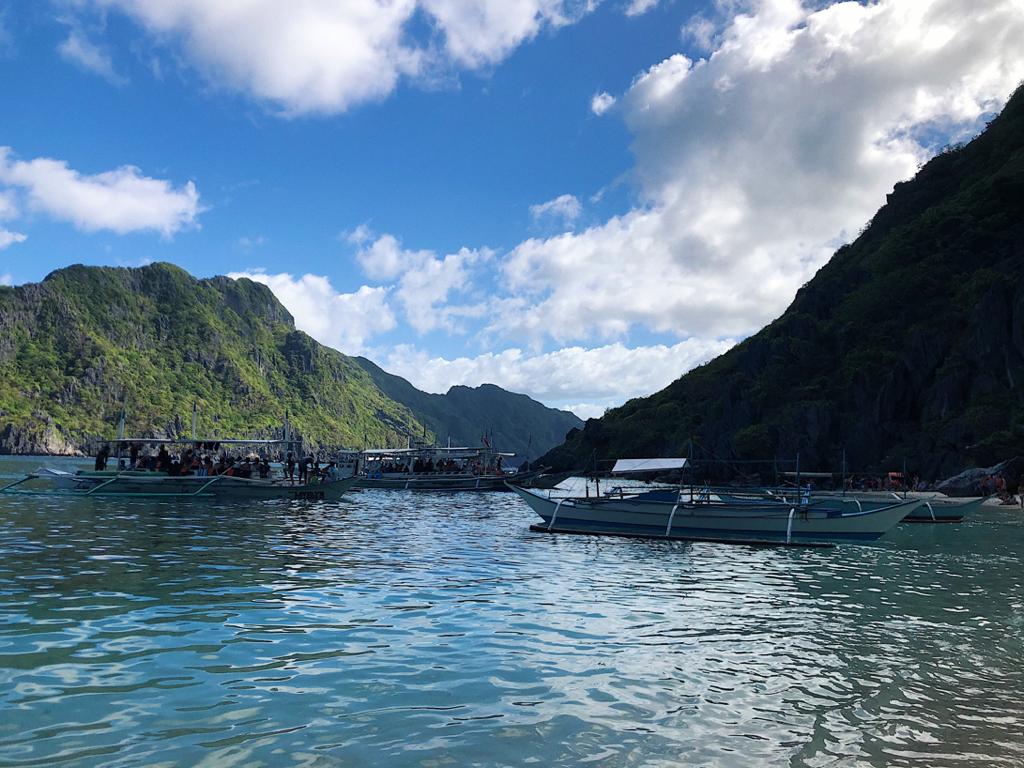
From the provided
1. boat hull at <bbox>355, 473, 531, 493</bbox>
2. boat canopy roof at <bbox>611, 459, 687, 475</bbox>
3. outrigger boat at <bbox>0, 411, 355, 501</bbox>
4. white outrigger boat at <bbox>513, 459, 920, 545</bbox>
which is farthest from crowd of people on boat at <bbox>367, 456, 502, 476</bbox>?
white outrigger boat at <bbox>513, 459, 920, 545</bbox>

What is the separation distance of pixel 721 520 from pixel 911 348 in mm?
83802

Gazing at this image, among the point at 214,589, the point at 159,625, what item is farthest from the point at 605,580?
the point at 159,625

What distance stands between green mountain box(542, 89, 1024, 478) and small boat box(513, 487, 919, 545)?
3757 cm

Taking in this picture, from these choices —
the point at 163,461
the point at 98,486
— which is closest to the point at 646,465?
the point at 163,461

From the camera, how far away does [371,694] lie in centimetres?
1072

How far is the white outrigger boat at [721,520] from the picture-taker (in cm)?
3372

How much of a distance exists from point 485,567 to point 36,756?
17280mm

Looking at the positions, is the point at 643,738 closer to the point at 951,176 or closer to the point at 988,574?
the point at 988,574

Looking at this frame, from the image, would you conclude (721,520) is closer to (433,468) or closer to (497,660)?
(497,660)

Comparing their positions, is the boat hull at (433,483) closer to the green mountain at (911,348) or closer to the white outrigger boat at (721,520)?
the green mountain at (911,348)

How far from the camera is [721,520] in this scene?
3481cm

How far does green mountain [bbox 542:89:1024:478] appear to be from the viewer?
90.0 metres

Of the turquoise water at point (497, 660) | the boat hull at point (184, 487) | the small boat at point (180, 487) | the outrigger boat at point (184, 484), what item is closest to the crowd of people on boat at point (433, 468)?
the outrigger boat at point (184, 484)

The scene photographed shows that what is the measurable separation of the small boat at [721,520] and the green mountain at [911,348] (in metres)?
37.6
